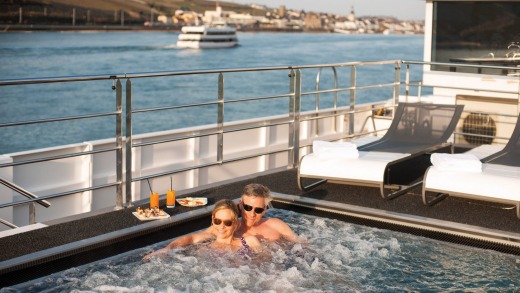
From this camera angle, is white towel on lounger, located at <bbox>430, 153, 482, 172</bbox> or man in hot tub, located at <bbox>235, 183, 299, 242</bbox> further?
white towel on lounger, located at <bbox>430, 153, 482, 172</bbox>

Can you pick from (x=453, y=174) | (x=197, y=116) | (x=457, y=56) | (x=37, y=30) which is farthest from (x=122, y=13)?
(x=453, y=174)

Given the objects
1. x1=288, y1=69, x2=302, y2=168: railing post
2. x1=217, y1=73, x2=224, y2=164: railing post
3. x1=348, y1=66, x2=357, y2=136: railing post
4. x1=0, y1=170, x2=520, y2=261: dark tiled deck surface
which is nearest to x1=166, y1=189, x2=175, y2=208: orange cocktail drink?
x1=0, y1=170, x2=520, y2=261: dark tiled deck surface

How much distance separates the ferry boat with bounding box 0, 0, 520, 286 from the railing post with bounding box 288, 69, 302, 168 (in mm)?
12

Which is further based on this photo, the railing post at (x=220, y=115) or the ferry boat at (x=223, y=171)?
the railing post at (x=220, y=115)

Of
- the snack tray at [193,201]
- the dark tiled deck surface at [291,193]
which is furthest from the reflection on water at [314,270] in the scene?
the snack tray at [193,201]

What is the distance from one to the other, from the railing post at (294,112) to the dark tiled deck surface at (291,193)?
30 cm

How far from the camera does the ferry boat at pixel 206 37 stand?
69625mm

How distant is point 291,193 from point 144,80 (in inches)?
1792

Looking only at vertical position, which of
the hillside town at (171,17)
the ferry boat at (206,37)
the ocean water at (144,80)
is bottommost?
the ocean water at (144,80)

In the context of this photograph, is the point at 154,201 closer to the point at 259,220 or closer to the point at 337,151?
the point at 259,220

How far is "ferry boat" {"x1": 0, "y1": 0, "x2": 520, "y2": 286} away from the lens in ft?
15.0

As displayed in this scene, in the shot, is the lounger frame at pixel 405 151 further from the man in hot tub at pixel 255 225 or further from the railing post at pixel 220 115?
the man in hot tub at pixel 255 225

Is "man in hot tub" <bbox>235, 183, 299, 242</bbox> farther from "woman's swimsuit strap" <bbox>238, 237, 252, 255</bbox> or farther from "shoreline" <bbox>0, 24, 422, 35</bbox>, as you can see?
"shoreline" <bbox>0, 24, 422, 35</bbox>

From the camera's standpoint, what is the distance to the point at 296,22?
80500mm
